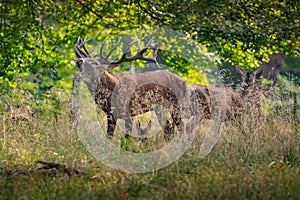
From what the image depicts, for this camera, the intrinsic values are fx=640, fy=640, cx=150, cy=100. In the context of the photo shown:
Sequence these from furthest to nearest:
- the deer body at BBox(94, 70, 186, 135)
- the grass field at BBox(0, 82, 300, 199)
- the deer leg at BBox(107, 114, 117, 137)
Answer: the deer body at BBox(94, 70, 186, 135), the deer leg at BBox(107, 114, 117, 137), the grass field at BBox(0, 82, 300, 199)

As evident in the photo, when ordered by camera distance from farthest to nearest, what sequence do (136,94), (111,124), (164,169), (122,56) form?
→ (122,56) < (136,94) < (111,124) < (164,169)

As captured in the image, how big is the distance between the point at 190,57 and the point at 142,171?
8.65 meters

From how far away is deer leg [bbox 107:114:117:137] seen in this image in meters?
9.38

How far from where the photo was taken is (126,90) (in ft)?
34.7

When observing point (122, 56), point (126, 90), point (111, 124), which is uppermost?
point (122, 56)

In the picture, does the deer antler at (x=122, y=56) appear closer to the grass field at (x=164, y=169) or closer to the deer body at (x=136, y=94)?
the deer body at (x=136, y=94)

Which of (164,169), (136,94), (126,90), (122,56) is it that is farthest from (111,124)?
(164,169)

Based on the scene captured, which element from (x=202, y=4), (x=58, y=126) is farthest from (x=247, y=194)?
(x=202, y=4)

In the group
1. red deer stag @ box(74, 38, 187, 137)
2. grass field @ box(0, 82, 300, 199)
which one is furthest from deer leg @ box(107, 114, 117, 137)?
grass field @ box(0, 82, 300, 199)

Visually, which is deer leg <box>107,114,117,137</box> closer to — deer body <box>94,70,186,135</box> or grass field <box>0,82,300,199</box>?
deer body <box>94,70,186,135</box>

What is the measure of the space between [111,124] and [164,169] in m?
2.87

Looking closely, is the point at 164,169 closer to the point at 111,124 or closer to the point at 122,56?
the point at 111,124

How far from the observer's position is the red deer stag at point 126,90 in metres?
10.1

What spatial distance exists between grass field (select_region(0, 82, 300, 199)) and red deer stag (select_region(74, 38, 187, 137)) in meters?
0.78
